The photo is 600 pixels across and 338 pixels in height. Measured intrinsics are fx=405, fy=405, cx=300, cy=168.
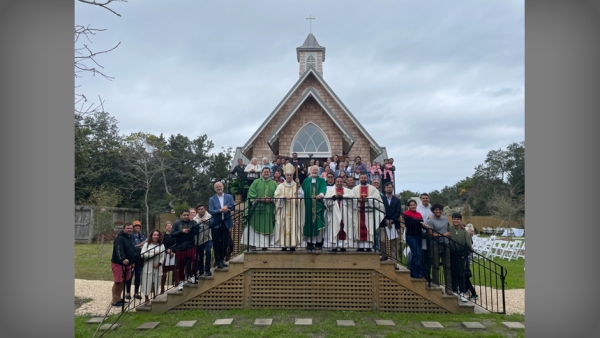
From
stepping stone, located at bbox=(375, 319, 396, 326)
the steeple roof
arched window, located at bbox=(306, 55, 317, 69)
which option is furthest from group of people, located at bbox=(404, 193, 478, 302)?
the steeple roof

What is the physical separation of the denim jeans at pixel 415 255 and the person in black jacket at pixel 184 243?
416 cm

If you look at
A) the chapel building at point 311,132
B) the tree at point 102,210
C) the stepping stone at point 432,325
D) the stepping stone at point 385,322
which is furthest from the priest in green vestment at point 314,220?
the tree at point 102,210

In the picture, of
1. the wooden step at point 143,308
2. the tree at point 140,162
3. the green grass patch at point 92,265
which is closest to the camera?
the wooden step at point 143,308

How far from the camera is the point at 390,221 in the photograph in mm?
8023

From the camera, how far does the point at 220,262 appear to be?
7977mm

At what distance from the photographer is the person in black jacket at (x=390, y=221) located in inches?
315

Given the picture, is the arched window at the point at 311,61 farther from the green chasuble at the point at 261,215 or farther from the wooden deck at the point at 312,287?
the wooden deck at the point at 312,287

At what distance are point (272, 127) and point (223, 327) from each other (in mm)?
12562

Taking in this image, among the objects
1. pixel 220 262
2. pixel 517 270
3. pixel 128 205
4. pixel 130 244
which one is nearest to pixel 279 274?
pixel 220 262

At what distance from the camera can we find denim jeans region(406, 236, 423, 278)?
770cm
